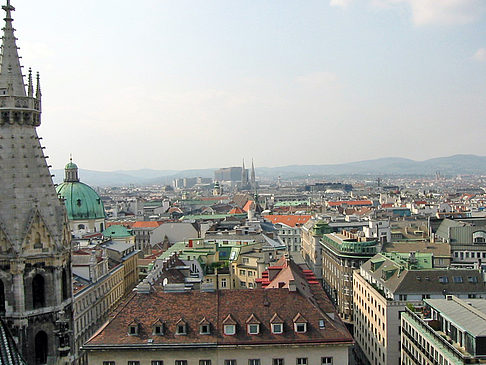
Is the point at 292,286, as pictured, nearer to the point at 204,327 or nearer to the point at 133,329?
the point at 204,327

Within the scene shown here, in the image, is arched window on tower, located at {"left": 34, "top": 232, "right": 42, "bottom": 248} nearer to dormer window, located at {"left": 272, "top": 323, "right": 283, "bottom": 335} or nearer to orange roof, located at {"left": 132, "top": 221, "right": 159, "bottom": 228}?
dormer window, located at {"left": 272, "top": 323, "right": 283, "bottom": 335}

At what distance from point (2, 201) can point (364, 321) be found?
75.9 metres

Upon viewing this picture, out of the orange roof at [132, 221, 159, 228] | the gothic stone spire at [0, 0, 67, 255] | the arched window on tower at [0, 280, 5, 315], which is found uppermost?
the gothic stone spire at [0, 0, 67, 255]

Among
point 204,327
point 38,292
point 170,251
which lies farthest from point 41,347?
point 170,251

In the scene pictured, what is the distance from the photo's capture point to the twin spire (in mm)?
31234

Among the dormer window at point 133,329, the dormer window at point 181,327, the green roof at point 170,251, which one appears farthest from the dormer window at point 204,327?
the green roof at point 170,251

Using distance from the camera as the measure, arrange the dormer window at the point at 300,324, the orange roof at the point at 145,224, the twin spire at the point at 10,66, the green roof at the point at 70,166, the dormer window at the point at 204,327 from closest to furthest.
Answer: the twin spire at the point at 10,66, the dormer window at the point at 204,327, the dormer window at the point at 300,324, the green roof at the point at 70,166, the orange roof at the point at 145,224

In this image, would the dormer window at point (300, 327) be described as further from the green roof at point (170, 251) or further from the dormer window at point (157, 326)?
the green roof at point (170, 251)

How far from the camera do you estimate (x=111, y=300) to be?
108 m

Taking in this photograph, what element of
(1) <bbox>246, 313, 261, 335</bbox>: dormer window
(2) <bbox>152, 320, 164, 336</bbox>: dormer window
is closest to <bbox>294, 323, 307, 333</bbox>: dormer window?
(1) <bbox>246, 313, 261, 335</bbox>: dormer window

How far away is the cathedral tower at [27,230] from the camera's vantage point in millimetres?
30844

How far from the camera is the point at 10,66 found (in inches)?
1238

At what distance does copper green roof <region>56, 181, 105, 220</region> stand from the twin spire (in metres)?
109

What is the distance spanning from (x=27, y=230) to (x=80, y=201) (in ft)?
365
